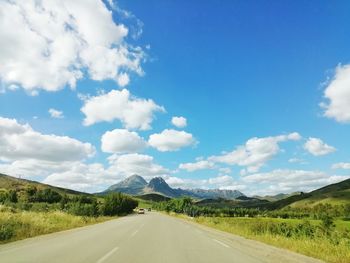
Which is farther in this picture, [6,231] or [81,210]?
[81,210]

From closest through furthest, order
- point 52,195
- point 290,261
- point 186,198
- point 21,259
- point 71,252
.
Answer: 1. point 21,259
2. point 290,261
3. point 71,252
4. point 186,198
5. point 52,195

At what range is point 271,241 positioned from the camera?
18.6m

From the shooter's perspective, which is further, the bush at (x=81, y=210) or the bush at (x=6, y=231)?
the bush at (x=81, y=210)

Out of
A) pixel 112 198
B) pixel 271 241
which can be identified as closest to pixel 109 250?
pixel 271 241

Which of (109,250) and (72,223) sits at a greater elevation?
(72,223)

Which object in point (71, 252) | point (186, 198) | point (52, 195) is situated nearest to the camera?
point (71, 252)

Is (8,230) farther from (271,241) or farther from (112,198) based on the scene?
(112,198)

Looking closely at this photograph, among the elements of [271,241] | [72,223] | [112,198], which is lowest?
[271,241]

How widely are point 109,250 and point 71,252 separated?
137 centimetres

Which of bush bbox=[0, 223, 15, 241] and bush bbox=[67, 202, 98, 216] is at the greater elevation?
bush bbox=[67, 202, 98, 216]

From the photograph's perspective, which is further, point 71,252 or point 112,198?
point 112,198

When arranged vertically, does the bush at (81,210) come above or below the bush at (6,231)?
above

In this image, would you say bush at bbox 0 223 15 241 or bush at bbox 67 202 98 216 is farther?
bush at bbox 67 202 98 216

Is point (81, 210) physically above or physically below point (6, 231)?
above
